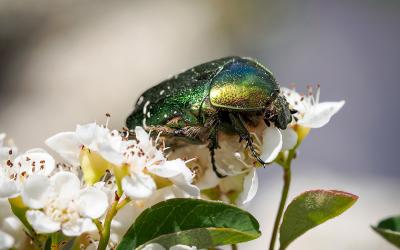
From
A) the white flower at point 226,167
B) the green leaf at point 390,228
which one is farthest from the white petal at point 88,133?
the green leaf at point 390,228

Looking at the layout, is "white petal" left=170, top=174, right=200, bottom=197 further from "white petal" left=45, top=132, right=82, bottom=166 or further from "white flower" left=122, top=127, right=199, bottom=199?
"white petal" left=45, top=132, right=82, bottom=166

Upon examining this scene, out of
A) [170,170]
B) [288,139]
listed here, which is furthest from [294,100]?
[170,170]

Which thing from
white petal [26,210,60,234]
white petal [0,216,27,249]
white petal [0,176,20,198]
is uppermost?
white petal [0,176,20,198]

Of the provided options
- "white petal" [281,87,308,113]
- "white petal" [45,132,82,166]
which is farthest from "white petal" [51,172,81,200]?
"white petal" [281,87,308,113]

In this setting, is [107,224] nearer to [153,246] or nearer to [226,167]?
[153,246]

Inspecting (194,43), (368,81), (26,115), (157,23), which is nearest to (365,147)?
(368,81)

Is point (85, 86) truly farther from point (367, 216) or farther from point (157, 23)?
point (367, 216)
